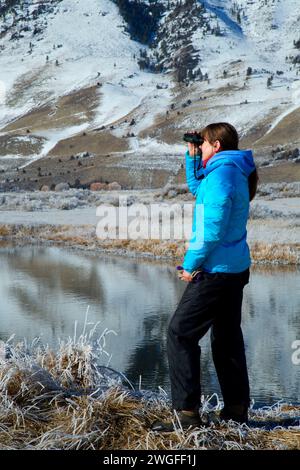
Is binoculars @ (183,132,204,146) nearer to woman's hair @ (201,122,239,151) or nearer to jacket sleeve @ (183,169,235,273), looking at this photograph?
woman's hair @ (201,122,239,151)

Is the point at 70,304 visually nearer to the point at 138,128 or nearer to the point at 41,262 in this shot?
the point at 41,262

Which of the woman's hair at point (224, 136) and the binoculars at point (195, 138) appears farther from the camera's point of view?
the binoculars at point (195, 138)

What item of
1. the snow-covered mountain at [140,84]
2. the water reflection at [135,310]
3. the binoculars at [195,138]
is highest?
the snow-covered mountain at [140,84]

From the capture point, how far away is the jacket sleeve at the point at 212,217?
3688 millimetres

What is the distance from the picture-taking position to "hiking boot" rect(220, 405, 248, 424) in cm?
398

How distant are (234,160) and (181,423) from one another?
5.15 ft

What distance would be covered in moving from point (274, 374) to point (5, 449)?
4907mm

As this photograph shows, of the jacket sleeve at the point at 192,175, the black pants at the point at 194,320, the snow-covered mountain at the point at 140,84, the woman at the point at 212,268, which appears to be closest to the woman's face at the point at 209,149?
the woman at the point at 212,268

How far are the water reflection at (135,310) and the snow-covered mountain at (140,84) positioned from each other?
47.8 m

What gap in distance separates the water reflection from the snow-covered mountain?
47836 millimetres

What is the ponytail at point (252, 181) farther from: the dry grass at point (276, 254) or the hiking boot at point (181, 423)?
the dry grass at point (276, 254)

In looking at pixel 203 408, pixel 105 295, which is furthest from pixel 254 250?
pixel 203 408

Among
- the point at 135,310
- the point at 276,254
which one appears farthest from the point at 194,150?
the point at 276,254

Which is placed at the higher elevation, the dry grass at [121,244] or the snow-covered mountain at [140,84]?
the snow-covered mountain at [140,84]
